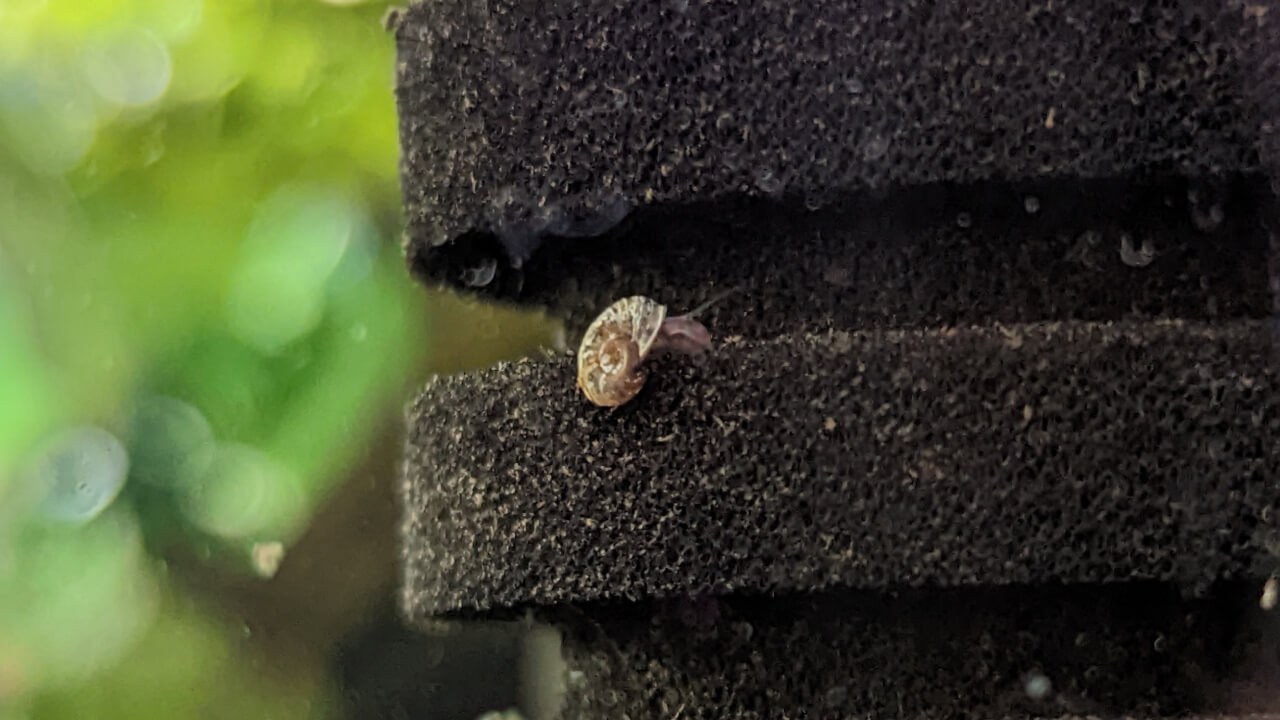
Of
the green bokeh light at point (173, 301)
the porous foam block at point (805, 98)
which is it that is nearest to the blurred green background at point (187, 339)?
the green bokeh light at point (173, 301)

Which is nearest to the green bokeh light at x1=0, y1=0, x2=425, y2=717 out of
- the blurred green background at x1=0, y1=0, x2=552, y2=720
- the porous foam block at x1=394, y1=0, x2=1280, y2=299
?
the blurred green background at x1=0, y1=0, x2=552, y2=720

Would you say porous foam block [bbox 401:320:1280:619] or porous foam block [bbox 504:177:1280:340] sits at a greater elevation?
porous foam block [bbox 504:177:1280:340]

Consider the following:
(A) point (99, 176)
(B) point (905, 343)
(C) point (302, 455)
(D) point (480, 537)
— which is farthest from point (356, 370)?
(B) point (905, 343)

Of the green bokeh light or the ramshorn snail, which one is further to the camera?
the green bokeh light

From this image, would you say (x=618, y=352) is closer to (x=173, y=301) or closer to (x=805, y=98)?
(x=805, y=98)

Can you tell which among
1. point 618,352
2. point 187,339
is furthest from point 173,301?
point 618,352

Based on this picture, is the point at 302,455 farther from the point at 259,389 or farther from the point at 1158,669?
the point at 1158,669

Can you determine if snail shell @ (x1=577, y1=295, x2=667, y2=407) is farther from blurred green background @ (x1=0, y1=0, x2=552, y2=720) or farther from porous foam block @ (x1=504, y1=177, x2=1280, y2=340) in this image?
blurred green background @ (x1=0, y1=0, x2=552, y2=720)
